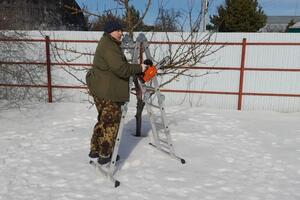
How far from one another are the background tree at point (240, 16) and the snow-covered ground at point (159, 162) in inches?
567

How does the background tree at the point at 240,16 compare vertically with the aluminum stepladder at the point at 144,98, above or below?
above

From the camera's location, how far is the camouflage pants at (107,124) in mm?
3547

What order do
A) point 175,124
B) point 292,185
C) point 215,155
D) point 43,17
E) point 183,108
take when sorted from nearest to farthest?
point 292,185 → point 215,155 → point 175,124 → point 183,108 → point 43,17

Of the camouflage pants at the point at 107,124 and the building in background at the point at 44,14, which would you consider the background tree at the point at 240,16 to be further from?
the camouflage pants at the point at 107,124

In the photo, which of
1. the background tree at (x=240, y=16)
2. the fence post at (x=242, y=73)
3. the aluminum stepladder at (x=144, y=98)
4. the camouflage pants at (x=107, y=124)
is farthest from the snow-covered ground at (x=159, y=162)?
the background tree at (x=240, y=16)

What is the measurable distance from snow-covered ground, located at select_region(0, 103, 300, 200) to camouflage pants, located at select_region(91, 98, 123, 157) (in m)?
0.31

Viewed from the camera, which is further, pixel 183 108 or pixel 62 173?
pixel 183 108

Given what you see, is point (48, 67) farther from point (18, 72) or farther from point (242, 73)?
point (242, 73)

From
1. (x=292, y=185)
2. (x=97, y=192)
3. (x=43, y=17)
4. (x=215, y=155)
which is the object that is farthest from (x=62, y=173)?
(x=43, y=17)

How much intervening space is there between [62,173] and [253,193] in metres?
1.99

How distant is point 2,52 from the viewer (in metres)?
8.11

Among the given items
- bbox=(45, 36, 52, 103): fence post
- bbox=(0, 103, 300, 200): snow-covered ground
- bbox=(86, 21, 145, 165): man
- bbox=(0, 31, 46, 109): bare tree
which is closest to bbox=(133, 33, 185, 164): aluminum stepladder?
bbox=(0, 103, 300, 200): snow-covered ground

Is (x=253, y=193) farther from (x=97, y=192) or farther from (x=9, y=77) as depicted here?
(x=9, y=77)

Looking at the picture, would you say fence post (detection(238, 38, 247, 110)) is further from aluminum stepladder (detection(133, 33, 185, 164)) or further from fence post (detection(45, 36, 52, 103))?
fence post (detection(45, 36, 52, 103))
